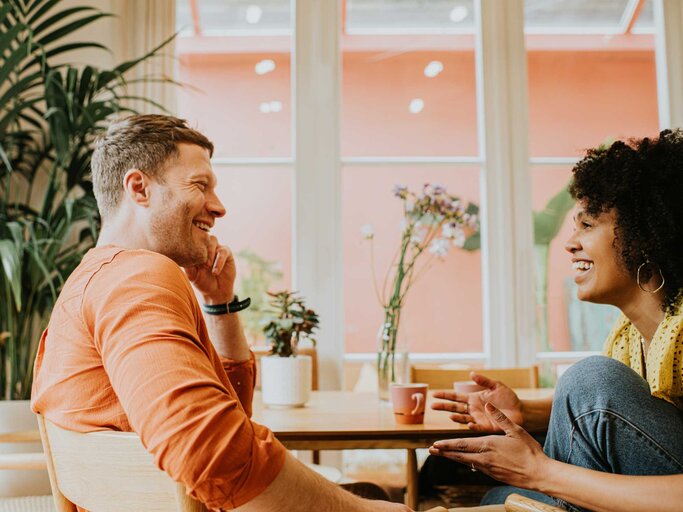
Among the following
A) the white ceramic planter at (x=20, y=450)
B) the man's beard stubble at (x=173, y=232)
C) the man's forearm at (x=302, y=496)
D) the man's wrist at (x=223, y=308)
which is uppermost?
the man's beard stubble at (x=173, y=232)

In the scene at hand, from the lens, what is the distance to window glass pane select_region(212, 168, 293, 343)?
134 inches

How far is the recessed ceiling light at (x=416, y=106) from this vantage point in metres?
3.51

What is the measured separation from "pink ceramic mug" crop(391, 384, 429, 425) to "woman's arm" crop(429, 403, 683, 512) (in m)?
0.33

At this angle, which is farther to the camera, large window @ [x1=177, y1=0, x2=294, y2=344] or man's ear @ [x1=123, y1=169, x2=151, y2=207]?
large window @ [x1=177, y1=0, x2=294, y2=344]


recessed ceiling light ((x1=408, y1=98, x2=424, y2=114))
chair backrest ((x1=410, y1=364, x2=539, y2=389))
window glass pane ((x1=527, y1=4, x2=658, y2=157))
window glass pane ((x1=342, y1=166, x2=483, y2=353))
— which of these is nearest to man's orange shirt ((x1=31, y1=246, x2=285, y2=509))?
chair backrest ((x1=410, y1=364, x2=539, y2=389))

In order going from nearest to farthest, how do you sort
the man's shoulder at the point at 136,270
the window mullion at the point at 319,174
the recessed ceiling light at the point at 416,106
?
the man's shoulder at the point at 136,270 → the window mullion at the point at 319,174 → the recessed ceiling light at the point at 416,106

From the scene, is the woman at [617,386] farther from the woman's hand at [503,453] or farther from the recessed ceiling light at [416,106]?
the recessed ceiling light at [416,106]

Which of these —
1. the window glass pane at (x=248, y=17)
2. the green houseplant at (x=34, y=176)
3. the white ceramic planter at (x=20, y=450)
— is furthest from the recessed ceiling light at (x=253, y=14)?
the white ceramic planter at (x=20, y=450)

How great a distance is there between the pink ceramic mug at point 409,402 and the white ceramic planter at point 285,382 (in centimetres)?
40

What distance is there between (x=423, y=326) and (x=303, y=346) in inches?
27.0

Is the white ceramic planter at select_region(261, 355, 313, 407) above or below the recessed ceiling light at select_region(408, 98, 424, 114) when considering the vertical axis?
below

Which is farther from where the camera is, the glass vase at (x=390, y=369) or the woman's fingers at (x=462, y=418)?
the glass vase at (x=390, y=369)

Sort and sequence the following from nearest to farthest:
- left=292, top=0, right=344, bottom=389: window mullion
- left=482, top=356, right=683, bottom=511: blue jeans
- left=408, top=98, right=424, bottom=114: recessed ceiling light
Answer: left=482, top=356, right=683, bottom=511: blue jeans < left=292, top=0, right=344, bottom=389: window mullion < left=408, top=98, right=424, bottom=114: recessed ceiling light

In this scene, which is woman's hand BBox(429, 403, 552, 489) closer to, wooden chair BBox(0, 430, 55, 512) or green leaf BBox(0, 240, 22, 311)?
wooden chair BBox(0, 430, 55, 512)
